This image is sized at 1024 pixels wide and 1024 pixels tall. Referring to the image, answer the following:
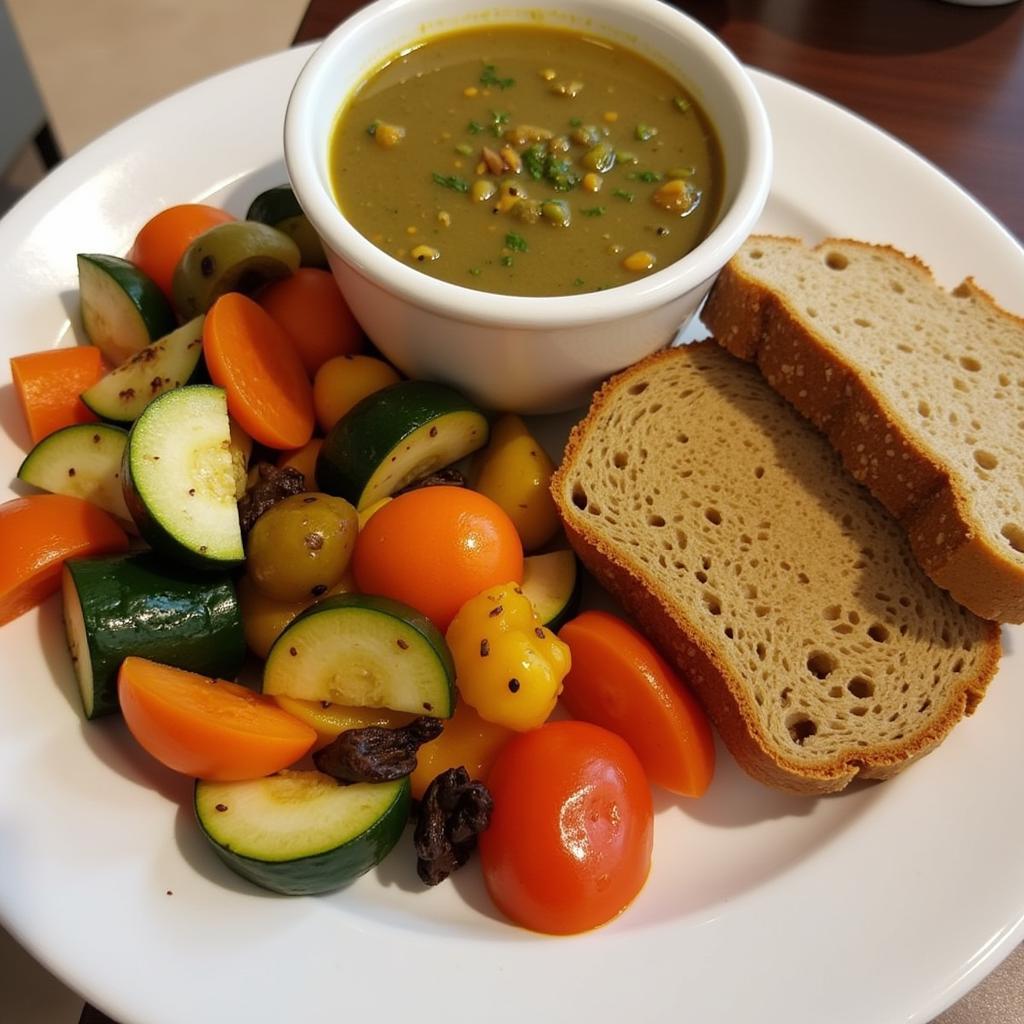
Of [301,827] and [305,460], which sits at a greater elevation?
[305,460]

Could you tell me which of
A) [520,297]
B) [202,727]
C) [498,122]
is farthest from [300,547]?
[498,122]

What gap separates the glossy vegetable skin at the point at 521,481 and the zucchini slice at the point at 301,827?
1.91 feet

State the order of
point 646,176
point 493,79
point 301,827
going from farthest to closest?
point 493,79 < point 646,176 < point 301,827

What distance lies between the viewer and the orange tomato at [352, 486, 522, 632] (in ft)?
5.43

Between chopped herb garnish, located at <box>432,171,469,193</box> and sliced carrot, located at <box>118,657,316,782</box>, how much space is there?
101cm

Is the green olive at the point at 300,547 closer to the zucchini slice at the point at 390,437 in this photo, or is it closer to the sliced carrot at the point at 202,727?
the zucchini slice at the point at 390,437

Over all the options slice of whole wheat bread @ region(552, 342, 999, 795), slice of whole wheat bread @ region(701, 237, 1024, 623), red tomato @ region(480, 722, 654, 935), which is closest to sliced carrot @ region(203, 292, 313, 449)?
slice of whole wheat bread @ region(552, 342, 999, 795)

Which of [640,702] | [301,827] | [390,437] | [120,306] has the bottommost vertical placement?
[640,702]

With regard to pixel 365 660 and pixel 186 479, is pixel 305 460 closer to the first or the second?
pixel 186 479

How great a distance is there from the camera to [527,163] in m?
1.85

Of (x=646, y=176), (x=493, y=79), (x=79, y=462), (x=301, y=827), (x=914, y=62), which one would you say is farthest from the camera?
(x=914, y=62)

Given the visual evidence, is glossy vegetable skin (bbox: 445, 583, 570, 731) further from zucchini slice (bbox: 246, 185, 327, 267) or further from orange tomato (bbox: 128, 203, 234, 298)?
orange tomato (bbox: 128, 203, 234, 298)

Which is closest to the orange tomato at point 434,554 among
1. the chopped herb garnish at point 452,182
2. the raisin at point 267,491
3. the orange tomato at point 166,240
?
the raisin at point 267,491

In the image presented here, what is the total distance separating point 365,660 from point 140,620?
0.36 metres
